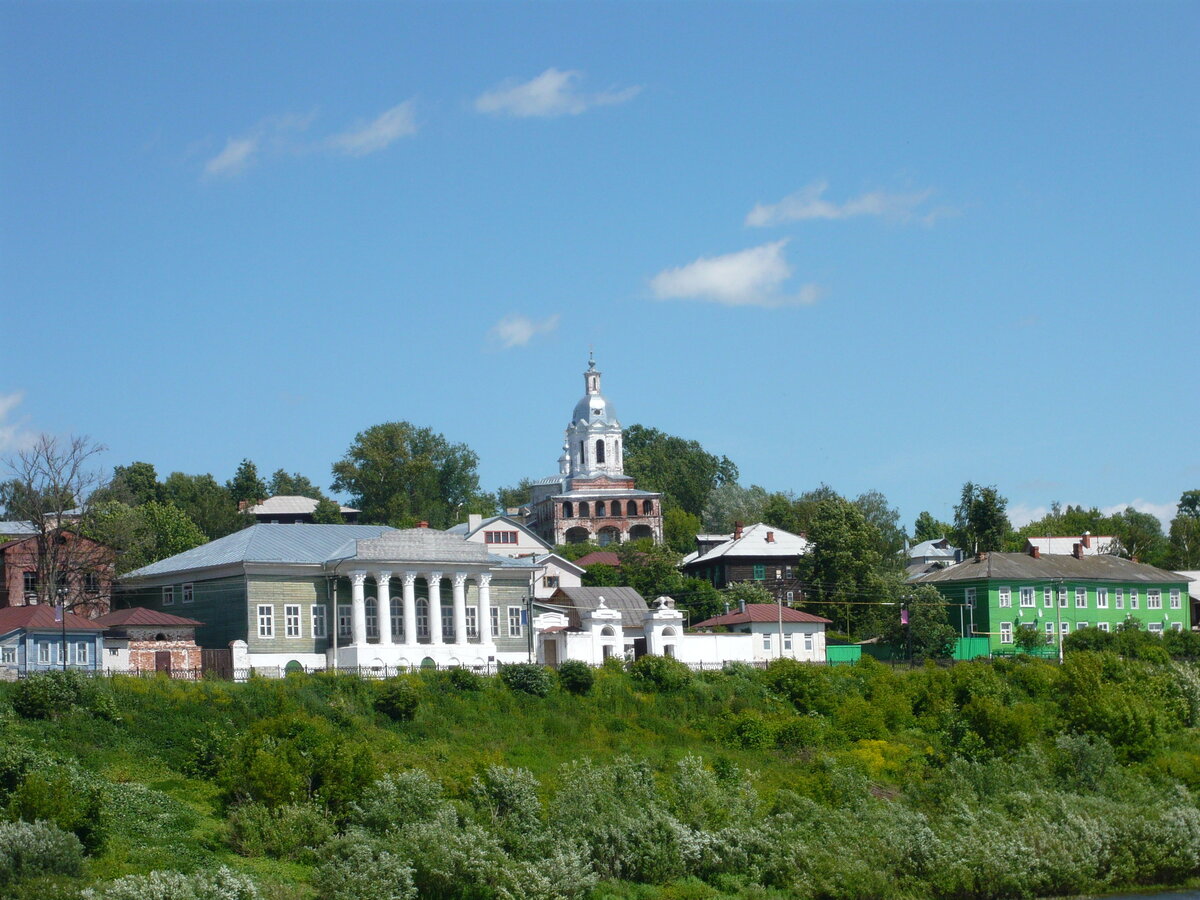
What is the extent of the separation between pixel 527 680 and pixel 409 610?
28.3 feet

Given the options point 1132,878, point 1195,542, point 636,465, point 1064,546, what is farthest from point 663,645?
point 636,465

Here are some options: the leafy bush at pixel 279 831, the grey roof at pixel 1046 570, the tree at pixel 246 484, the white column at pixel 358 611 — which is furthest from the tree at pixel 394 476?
the leafy bush at pixel 279 831

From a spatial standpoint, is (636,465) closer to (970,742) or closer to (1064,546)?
(1064,546)

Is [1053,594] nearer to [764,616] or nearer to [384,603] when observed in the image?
[764,616]

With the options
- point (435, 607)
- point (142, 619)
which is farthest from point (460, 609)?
point (142, 619)

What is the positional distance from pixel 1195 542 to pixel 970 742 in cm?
7100

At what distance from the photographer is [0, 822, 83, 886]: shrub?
31.3 m

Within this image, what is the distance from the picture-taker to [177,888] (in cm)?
3042

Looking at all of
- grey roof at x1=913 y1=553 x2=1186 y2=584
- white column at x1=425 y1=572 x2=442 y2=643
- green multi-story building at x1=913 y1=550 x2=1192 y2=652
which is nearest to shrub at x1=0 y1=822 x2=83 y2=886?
white column at x1=425 y1=572 x2=442 y2=643

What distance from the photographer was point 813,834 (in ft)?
132

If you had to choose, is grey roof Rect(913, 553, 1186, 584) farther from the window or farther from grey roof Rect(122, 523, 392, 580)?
the window

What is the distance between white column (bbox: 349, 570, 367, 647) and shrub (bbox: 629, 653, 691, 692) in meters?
9.81

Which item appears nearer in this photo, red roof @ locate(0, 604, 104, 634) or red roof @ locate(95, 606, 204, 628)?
red roof @ locate(0, 604, 104, 634)

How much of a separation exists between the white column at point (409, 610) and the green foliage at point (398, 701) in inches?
393
